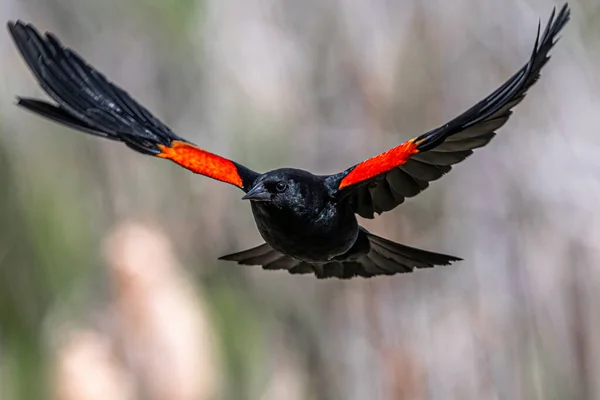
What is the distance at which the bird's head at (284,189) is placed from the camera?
5.44 feet

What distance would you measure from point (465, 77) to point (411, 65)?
30 cm

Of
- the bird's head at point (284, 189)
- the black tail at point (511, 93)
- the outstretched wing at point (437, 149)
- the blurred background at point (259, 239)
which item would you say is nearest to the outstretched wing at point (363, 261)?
the outstretched wing at point (437, 149)

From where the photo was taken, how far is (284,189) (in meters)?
1.68

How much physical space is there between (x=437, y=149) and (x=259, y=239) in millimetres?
2647

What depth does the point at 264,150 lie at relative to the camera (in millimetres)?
4234

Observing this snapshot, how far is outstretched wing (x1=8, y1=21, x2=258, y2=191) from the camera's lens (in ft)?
6.05

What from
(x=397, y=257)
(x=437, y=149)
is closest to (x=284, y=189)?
(x=437, y=149)

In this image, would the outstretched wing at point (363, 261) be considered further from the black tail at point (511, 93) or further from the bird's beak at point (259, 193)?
the black tail at point (511, 93)

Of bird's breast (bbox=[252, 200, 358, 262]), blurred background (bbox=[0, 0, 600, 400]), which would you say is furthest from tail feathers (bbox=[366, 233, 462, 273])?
blurred background (bbox=[0, 0, 600, 400])

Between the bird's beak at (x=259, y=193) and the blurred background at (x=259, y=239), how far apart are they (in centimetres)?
220

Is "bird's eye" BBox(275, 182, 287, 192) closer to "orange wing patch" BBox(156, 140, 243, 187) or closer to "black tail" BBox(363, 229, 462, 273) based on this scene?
→ "orange wing patch" BBox(156, 140, 243, 187)

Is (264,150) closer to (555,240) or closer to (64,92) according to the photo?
(555,240)

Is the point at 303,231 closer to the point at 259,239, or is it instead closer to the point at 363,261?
the point at 363,261

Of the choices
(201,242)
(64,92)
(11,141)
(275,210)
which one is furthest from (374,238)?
(11,141)
